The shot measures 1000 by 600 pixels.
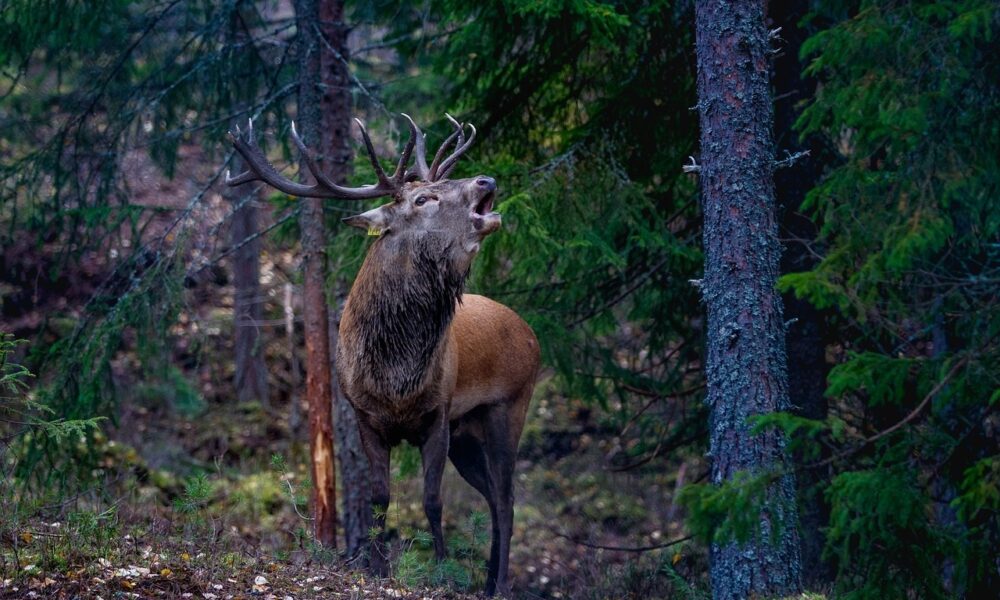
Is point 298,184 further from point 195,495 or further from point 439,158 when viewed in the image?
point 195,495

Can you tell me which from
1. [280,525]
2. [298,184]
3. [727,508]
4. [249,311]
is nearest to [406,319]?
[298,184]

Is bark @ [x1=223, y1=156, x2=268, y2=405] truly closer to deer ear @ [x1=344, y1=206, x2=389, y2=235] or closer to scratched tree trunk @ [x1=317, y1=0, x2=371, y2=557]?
scratched tree trunk @ [x1=317, y1=0, x2=371, y2=557]

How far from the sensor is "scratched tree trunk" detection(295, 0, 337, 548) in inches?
377

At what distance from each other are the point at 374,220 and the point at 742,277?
8.96 ft

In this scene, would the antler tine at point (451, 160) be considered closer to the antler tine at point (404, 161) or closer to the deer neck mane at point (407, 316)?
the antler tine at point (404, 161)

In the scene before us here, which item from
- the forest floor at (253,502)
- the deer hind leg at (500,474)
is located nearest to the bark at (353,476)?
the forest floor at (253,502)

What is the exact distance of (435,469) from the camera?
7480mm

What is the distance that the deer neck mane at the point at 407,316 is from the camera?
292 inches

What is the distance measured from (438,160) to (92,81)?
5.16 m

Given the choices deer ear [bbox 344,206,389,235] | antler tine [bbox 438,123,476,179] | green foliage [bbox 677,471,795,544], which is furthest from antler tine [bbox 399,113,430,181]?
green foliage [bbox 677,471,795,544]

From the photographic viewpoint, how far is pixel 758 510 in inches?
203

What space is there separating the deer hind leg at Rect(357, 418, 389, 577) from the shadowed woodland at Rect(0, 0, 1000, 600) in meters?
0.03

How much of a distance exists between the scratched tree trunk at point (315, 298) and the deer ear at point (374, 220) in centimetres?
220

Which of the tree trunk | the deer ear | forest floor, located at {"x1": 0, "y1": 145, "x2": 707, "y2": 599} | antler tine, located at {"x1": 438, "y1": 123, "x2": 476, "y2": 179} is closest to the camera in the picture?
forest floor, located at {"x1": 0, "y1": 145, "x2": 707, "y2": 599}
